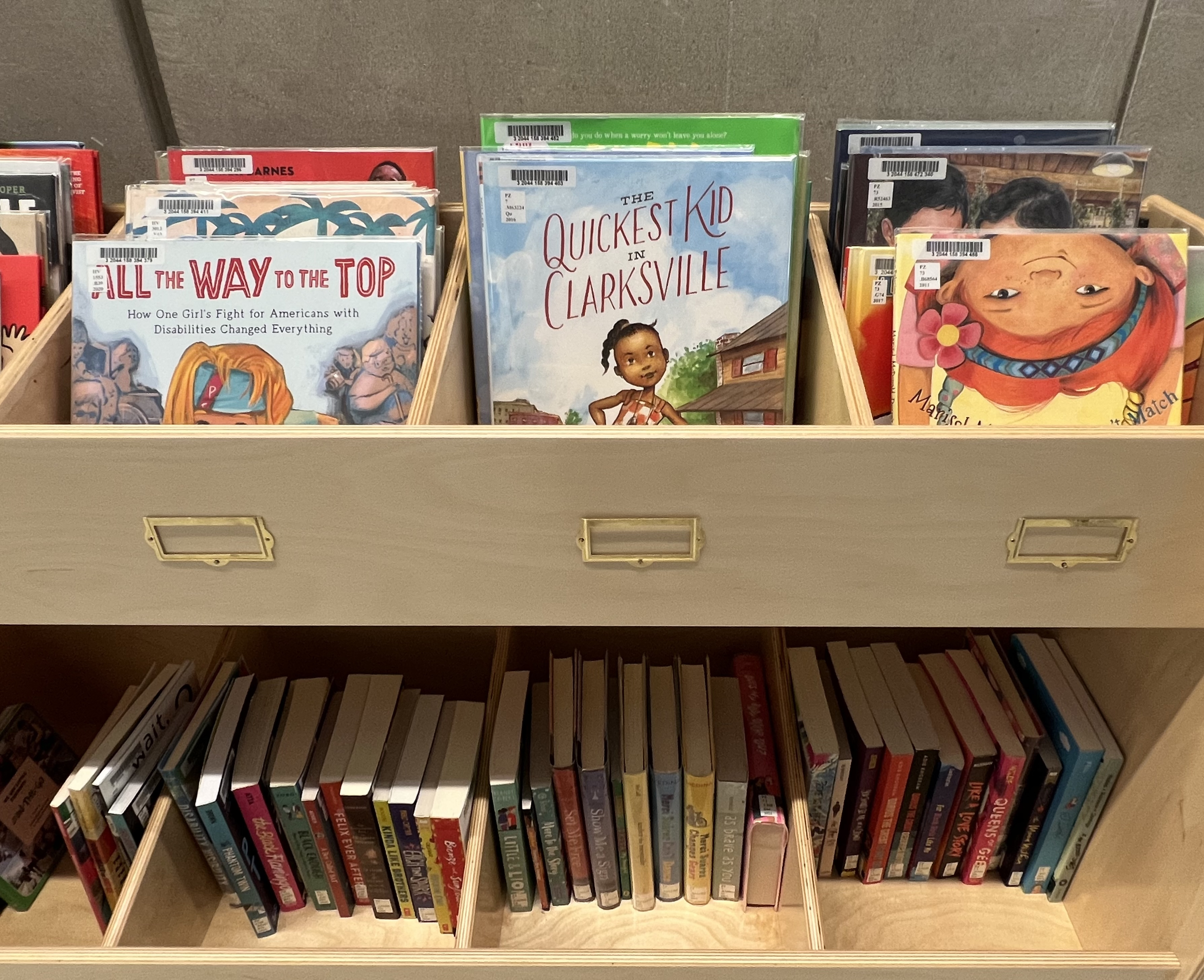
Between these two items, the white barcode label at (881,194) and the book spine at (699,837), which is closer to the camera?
the white barcode label at (881,194)

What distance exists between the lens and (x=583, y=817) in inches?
45.9

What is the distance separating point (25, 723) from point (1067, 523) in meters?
1.38

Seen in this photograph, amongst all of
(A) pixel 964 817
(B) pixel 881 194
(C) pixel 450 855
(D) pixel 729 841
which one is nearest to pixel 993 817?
(A) pixel 964 817

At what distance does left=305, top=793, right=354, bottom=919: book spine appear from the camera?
113 cm

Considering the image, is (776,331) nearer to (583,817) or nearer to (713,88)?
(713,88)

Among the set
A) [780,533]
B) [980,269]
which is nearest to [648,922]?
[780,533]

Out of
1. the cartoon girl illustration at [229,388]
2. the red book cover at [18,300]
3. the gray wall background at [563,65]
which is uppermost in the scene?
the gray wall background at [563,65]

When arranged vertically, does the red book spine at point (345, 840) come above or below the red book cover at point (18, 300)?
below

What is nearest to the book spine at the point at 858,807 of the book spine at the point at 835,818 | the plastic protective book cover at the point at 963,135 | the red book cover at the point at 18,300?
the book spine at the point at 835,818

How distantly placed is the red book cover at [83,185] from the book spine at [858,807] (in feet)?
3.88

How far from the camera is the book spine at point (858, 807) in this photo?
1135 millimetres

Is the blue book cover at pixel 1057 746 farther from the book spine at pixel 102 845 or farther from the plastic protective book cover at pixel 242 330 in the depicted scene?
the book spine at pixel 102 845

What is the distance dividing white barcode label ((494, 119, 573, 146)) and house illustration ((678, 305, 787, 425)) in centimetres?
29

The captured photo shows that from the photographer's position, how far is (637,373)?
3.32 ft
